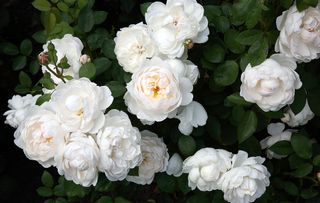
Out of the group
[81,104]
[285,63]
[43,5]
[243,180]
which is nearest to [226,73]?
[285,63]

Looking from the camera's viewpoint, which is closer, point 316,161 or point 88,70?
point 88,70

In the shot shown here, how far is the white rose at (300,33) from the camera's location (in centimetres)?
121

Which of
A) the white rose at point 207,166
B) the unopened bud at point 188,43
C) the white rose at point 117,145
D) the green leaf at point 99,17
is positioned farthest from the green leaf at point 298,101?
the green leaf at point 99,17

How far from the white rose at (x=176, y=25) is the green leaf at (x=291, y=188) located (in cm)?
56

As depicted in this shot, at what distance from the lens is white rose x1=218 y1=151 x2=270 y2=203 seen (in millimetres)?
1258

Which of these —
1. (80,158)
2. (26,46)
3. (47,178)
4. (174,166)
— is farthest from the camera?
(26,46)

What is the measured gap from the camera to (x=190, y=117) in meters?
1.29

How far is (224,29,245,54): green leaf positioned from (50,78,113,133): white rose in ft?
1.20

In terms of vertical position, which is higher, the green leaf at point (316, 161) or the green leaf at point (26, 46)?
the green leaf at point (316, 161)

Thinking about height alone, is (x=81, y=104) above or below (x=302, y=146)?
above

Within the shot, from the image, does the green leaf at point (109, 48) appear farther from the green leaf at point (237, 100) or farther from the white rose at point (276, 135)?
the white rose at point (276, 135)

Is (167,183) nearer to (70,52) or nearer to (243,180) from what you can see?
(243,180)

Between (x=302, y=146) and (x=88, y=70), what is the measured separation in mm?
618

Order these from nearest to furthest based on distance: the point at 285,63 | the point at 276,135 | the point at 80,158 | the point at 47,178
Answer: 1. the point at 80,158
2. the point at 285,63
3. the point at 276,135
4. the point at 47,178
